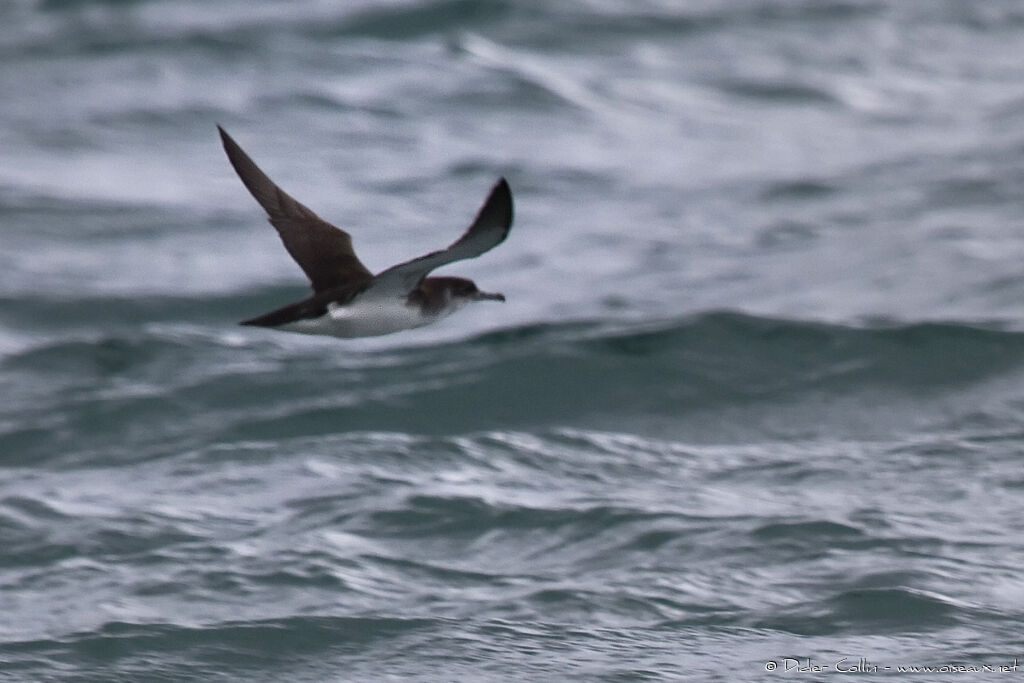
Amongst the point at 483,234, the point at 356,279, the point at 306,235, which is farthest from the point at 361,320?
the point at 483,234

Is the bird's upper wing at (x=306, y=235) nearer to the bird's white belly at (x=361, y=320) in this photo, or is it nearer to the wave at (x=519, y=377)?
the bird's white belly at (x=361, y=320)

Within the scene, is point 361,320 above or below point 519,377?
above

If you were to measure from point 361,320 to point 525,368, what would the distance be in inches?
187

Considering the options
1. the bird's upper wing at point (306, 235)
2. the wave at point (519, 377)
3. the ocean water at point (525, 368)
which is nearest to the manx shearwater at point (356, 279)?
the bird's upper wing at point (306, 235)

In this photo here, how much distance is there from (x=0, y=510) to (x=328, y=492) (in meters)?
1.67

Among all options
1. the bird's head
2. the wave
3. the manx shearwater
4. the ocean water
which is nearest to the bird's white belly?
the manx shearwater

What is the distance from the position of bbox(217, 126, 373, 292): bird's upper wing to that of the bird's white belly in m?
0.34

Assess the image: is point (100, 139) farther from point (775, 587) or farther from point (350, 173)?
point (775, 587)

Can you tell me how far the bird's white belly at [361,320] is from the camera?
636 cm

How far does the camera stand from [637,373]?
1116 cm

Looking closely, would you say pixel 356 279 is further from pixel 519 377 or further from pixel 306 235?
pixel 519 377

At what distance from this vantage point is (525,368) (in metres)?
11.2

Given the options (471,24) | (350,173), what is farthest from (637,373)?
(471,24)

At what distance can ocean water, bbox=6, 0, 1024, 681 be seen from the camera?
26.2 ft
